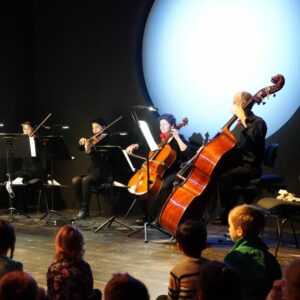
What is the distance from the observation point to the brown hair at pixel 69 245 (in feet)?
9.24

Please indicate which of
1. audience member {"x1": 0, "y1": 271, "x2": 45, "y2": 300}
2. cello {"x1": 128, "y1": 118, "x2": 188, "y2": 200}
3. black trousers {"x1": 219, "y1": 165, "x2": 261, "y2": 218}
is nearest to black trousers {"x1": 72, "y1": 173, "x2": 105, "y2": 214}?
cello {"x1": 128, "y1": 118, "x2": 188, "y2": 200}

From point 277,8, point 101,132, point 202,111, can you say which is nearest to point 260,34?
point 277,8

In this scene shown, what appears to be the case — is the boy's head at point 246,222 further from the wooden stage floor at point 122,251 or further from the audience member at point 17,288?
the audience member at point 17,288

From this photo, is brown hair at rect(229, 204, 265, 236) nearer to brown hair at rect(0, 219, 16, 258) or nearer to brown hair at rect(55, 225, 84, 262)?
brown hair at rect(55, 225, 84, 262)

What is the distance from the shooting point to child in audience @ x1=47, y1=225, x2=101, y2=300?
2803mm

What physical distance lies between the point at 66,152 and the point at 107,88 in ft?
5.67

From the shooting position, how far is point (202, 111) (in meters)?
7.30

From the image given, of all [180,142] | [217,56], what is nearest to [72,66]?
[217,56]

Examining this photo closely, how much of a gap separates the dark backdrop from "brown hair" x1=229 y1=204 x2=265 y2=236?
189 inches

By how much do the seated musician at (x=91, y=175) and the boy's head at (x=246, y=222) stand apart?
4.48m

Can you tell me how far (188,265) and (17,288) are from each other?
109 cm

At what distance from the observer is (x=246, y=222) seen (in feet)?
9.95

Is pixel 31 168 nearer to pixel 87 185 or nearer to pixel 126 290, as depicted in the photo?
pixel 87 185

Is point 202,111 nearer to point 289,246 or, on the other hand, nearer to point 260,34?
point 260,34
